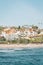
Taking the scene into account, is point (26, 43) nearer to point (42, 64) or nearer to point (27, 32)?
point (27, 32)

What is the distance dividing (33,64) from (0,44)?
2029 inches

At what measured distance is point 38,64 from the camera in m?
30.2

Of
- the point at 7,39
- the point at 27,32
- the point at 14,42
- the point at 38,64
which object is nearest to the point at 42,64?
the point at 38,64

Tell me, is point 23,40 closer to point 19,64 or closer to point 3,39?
point 3,39

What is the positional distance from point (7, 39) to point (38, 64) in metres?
63.4

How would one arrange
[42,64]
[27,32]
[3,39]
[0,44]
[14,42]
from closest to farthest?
[42,64], [0,44], [14,42], [3,39], [27,32]

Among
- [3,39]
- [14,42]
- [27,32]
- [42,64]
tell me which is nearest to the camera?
[42,64]

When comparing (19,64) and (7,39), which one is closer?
(19,64)

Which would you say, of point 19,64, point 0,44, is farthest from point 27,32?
point 19,64

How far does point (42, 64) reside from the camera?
98.3 feet

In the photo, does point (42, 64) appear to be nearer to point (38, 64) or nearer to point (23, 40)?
point (38, 64)

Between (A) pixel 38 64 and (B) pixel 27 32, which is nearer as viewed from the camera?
(A) pixel 38 64

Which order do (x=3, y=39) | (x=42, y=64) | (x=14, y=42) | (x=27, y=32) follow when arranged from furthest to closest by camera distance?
(x=27, y=32), (x=3, y=39), (x=14, y=42), (x=42, y=64)

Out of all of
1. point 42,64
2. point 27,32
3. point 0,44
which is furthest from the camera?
point 27,32
